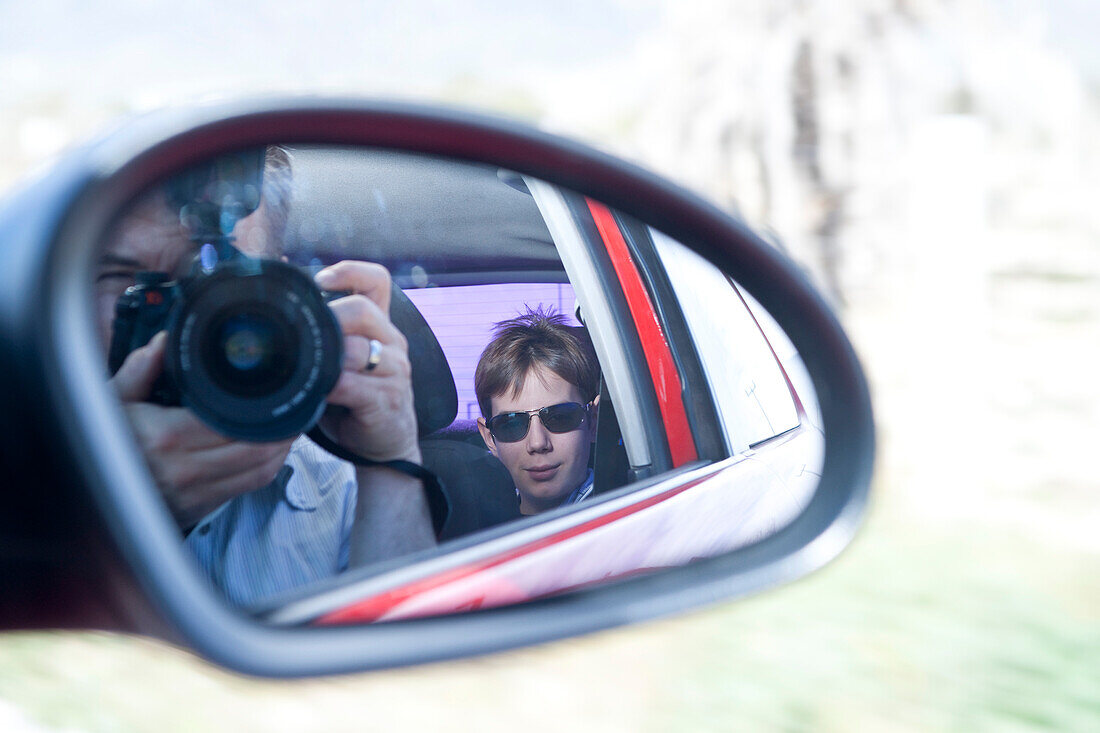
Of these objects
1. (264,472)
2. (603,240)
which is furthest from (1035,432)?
(264,472)

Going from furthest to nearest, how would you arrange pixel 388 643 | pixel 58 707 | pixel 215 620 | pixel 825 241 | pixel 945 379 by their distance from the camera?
1. pixel 825 241
2. pixel 945 379
3. pixel 58 707
4. pixel 388 643
5. pixel 215 620

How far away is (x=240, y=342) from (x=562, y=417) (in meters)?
0.92

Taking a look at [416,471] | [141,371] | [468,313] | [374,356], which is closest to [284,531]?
[416,471]

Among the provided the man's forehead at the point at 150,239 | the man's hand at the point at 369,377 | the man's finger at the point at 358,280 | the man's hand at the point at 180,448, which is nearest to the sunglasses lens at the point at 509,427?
the man's hand at the point at 369,377

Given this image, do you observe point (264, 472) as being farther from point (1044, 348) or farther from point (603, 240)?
point (1044, 348)

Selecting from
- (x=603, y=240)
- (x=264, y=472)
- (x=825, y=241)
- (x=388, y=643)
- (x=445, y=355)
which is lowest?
(x=388, y=643)

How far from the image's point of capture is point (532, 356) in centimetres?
196

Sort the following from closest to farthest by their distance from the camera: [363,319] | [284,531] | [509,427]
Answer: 1. [363,319]
2. [284,531]
3. [509,427]

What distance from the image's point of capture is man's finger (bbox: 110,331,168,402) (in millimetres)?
1151

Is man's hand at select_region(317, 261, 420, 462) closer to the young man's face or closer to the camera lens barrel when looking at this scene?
the camera lens barrel

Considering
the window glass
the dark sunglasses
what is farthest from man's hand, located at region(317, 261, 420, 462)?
the window glass

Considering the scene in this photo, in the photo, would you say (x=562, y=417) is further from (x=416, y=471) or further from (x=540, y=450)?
(x=416, y=471)

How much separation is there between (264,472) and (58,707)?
191cm

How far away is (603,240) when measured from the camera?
7.23ft
